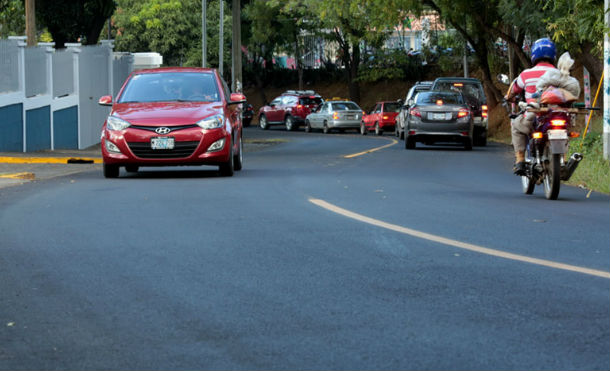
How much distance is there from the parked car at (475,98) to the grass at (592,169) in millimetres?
12820

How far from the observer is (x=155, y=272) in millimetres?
7832

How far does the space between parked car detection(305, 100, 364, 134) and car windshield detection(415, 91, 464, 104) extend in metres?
18.6

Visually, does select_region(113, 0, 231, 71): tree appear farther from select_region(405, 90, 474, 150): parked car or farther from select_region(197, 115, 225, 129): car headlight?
select_region(197, 115, 225, 129): car headlight

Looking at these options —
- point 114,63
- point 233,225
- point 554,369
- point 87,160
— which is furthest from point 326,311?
point 114,63

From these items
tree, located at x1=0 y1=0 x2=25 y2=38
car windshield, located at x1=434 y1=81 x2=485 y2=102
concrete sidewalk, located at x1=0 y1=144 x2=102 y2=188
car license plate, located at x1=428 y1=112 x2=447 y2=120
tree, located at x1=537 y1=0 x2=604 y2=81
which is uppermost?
tree, located at x1=0 y1=0 x2=25 y2=38

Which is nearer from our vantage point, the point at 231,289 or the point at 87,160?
the point at 231,289

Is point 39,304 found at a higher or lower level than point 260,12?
lower

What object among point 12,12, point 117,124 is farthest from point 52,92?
point 12,12

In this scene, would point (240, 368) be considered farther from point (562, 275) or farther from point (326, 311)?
point (562, 275)

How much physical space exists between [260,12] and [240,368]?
66567 millimetres

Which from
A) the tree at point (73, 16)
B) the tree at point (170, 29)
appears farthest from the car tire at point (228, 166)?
the tree at point (170, 29)

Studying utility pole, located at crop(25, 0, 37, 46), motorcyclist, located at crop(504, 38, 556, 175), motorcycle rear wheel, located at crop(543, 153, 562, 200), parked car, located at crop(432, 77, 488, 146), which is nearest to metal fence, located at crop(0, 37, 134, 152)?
utility pole, located at crop(25, 0, 37, 46)

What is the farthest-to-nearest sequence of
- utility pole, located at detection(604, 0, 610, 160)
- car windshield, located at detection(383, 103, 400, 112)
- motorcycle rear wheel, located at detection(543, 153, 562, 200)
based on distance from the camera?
car windshield, located at detection(383, 103, 400, 112) → utility pole, located at detection(604, 0, 610, 160) → motorcycle rear wheel, located at detection(543, 153, 562, 200)

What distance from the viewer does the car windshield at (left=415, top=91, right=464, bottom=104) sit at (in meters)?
30.6
